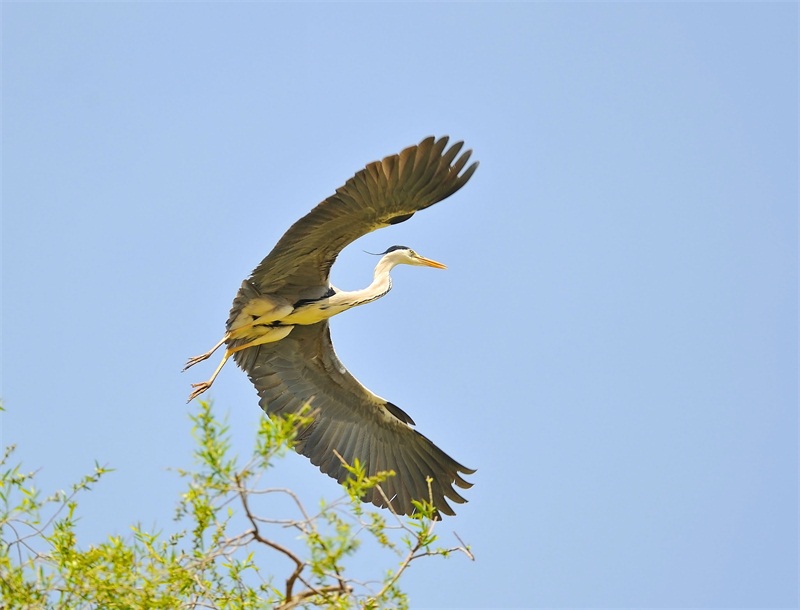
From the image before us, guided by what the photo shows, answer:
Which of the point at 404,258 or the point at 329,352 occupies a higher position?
the point at 404,258

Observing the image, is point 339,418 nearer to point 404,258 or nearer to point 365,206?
point 404,258

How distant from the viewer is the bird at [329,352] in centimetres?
824

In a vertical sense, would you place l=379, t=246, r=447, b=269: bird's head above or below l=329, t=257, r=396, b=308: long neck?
above

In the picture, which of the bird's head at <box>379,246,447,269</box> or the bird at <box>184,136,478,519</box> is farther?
the bird's head at <box>379,246,447,269</box>

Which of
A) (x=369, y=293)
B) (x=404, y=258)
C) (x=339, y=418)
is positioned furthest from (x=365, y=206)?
(x=339, y=418)

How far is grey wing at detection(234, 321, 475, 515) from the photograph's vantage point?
380 inches

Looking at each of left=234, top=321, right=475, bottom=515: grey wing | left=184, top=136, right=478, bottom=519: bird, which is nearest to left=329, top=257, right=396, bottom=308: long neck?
left=184, top=136, right=478, bottom=519: bird

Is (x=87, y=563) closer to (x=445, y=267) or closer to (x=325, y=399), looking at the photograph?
(x=325, y=399)

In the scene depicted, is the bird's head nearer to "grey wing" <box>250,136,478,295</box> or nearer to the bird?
the bird

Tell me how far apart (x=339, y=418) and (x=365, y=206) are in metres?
2.48

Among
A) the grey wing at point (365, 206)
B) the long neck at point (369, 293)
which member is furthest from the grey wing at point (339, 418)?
the grey wing at point (365, 206)

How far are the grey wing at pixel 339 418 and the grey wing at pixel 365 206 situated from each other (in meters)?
0.86

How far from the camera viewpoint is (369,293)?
9.22 metres

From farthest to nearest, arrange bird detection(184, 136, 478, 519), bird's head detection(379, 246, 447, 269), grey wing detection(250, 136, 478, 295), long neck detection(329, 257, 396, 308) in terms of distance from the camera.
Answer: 1. bird's head detection(379, 246, 447, 269)
2. long neck detection(329, 257, 396, 308)
3. bird detection(184, 136, 478, 519)
4. grey wing detection(250, 136, 478, 295)
